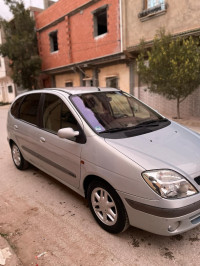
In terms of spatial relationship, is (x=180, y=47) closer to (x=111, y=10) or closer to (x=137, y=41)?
(x=137, y=41)

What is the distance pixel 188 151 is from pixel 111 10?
1234 centimetres

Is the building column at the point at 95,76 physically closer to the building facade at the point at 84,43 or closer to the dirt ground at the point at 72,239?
the building facade at the point at 84,43

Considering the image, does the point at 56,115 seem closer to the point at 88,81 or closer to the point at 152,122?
the point at 152,122

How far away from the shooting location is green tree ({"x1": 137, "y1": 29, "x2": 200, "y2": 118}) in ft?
25.3

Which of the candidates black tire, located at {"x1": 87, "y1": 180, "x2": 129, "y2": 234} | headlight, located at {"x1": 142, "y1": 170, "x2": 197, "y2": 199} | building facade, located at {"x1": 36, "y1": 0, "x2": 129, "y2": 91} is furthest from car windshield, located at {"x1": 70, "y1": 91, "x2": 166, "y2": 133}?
building facade, located at {"x1": 36, "y1": 0, "x2": 129, "y2": 91}

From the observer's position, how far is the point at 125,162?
7.09 feet

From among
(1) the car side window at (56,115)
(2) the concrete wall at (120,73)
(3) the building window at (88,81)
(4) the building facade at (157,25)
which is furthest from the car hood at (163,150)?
(3) the building window at (88,81)

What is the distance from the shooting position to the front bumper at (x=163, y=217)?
198cm

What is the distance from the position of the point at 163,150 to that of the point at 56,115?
Answer: 5.38 ft

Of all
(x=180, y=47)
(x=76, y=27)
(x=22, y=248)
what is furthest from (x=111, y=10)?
(x=22, y=248)

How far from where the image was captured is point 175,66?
25.4 feet

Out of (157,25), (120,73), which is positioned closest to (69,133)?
(157,25)

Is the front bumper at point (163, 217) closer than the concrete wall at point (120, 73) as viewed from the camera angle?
Yes

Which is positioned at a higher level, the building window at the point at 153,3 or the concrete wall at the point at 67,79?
the building window at the point at 153,3
